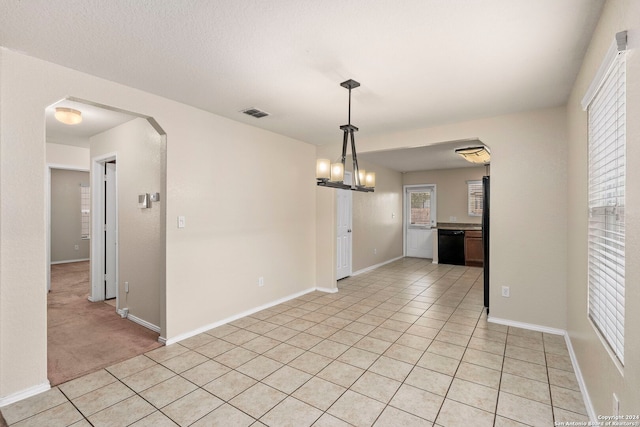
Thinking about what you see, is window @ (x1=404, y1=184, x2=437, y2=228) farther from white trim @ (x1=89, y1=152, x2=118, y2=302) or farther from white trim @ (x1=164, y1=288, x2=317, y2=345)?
white trim @ (x1=89, y1=152, x2=118, y2=302)

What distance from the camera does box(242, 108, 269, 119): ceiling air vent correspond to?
344 cm

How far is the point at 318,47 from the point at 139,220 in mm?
3019

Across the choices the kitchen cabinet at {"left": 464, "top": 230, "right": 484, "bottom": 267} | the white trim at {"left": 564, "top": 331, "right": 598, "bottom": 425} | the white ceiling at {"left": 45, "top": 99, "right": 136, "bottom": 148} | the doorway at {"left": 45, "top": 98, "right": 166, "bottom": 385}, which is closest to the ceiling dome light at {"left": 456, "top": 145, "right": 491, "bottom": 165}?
the kitchen cabinet at {"left": 464, "top": 230, "right": 484, "bottom": 267}

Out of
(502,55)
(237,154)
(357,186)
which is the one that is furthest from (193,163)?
(502,55)

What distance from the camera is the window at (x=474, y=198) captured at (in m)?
7.69

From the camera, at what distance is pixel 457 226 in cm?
782

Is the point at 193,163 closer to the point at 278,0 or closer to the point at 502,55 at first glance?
the point at 278,0

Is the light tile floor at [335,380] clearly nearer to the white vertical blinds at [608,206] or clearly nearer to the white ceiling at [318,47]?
the white vertical blinds at [608,206]

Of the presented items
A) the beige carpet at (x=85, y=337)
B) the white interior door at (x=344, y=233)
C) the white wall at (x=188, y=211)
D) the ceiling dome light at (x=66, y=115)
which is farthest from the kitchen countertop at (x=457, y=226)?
the ceiling dome light at (x=66, y=115)

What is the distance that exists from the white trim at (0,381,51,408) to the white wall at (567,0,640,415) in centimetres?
356

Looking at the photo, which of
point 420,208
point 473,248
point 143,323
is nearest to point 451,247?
point 473,248

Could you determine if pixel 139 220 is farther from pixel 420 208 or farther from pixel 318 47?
pixel 420 208

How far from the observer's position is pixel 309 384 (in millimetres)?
2410

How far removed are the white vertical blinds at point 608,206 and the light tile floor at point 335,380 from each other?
827 millimetres
